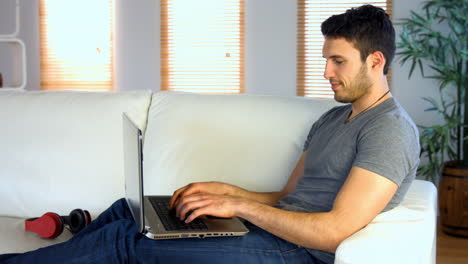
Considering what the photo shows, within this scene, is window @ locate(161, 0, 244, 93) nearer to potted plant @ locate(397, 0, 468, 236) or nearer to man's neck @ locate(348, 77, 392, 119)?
potted plant @ locate(397, 0, 468, 236)

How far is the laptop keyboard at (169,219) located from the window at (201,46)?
3208 mm

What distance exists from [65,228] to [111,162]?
0.31 m

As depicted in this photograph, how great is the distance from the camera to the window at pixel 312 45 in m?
4.82

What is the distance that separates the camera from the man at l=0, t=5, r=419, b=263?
1527 mm

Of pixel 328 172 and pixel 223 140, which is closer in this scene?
pixel 328 172

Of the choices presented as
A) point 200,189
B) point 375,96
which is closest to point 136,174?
point 200,189

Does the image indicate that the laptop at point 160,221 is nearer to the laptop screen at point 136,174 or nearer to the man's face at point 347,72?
the laptop screen at point 136,174

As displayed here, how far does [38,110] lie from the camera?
2418 millimetres

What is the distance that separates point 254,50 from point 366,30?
330 centimetres

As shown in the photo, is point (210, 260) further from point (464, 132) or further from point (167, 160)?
point (464, 132)

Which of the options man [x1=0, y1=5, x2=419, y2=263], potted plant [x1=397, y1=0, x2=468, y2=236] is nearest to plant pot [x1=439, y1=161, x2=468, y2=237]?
potted plant [x1=397, y1=0, x2=468, y2=236]

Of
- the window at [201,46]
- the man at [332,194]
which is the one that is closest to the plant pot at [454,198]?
the window at [201,46]

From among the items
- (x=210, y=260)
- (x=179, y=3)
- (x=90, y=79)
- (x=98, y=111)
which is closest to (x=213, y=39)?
(x=179, y=3)

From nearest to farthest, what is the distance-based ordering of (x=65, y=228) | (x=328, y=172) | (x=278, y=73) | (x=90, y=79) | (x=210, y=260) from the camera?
(x=210, y=260)
(x=328, y=172)
(x=65, y=228)
(x=278, y=73)
(x=90, y=79)
